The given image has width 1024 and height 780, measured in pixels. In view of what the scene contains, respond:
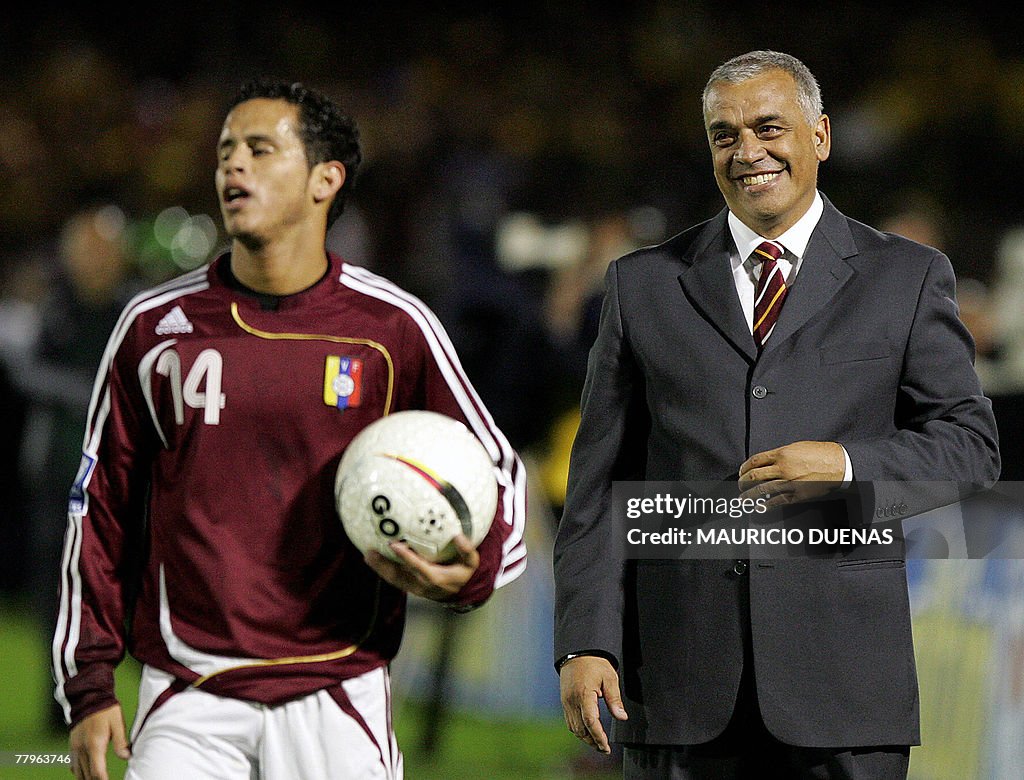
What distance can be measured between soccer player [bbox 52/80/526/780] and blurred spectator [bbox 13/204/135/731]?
12.6 feet

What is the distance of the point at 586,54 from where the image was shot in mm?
11547

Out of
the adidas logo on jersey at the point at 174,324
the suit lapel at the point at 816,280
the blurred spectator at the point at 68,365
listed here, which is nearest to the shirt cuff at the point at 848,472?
the suit lapel at the point at 816,280

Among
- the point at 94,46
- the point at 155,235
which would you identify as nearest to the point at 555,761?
the point at 155,235

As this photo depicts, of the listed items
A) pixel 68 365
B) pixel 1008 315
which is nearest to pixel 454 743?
pixel 68 365

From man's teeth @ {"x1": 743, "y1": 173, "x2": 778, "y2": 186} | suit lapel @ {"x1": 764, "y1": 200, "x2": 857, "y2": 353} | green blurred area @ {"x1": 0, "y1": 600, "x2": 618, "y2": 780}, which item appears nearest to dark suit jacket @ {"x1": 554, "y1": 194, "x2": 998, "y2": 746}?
suit lapel @ {"x1": 764, "y1": 200, "x2": 857, "y2": 353}

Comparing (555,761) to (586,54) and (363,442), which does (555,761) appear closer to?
(363,442)

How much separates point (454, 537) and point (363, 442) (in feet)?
0.80

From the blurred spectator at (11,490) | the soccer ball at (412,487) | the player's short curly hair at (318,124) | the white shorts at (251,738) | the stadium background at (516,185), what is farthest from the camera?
the blurred spectator at (11,490)

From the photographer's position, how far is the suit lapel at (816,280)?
8.16ft

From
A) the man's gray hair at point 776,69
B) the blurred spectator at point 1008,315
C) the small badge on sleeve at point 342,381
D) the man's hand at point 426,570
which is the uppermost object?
the blurred spectator at point 1008,315

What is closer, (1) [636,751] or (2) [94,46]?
(1) [636,751]

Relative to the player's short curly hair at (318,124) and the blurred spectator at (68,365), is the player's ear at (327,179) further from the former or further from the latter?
the blurred spectator at (68,365)

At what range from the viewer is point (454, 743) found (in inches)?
254

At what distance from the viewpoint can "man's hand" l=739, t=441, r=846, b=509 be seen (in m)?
2.31
